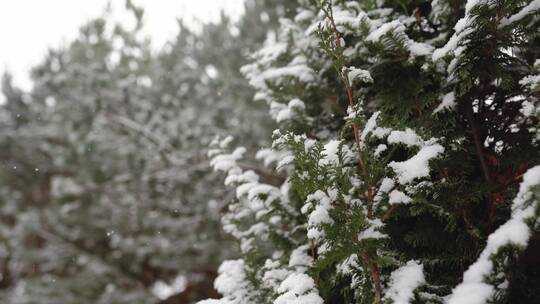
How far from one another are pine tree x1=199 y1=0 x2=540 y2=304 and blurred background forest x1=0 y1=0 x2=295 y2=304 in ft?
11.2

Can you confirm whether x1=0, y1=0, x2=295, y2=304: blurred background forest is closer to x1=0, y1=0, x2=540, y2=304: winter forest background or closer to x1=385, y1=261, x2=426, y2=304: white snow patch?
x1=0, y1=0, x2=540, y2=304: winter forest background

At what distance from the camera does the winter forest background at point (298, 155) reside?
169 cm

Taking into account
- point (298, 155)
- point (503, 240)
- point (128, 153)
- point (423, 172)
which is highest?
point (128, 153)

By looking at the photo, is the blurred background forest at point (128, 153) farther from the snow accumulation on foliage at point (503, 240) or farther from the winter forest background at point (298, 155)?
the snow accumulation on foliage at point (503, 240)

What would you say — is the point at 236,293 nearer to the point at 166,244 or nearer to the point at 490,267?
the point at 490,267

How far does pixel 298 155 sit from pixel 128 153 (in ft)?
18.3

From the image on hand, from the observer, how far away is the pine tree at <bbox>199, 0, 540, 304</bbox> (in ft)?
5.29

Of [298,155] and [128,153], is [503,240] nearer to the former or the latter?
[298,155]

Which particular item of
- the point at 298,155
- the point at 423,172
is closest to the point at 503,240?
the point at 423,172

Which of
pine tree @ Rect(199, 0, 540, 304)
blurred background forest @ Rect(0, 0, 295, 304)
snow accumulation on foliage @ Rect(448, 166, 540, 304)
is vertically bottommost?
snow accumulation on foliage @ Rect(448, 166, 540, 304)

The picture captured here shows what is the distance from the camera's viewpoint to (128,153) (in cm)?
665

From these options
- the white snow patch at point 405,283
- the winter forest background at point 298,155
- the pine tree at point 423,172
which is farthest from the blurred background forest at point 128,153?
the white snow patch at point 405,283

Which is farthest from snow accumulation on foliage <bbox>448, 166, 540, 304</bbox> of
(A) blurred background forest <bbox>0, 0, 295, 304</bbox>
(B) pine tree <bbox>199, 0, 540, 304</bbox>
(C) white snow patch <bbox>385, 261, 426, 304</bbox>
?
(A) blurred background forest <bbox>0, 0, 295, 304</bbox>

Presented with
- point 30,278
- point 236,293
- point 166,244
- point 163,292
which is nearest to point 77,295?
point 30,278
